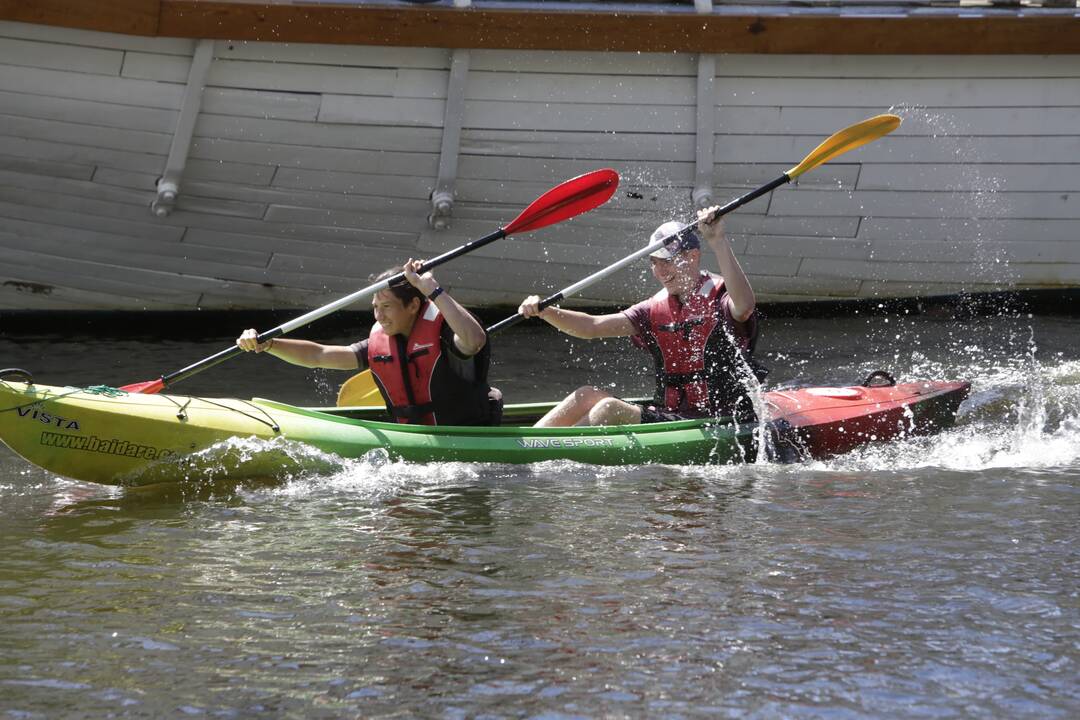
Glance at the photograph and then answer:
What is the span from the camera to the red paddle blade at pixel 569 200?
22.1 ft

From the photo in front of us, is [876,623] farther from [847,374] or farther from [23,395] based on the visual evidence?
[847,374]

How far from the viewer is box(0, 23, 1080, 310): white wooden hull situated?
8023 mm

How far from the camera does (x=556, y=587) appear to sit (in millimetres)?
4258

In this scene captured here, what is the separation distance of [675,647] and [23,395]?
296cm

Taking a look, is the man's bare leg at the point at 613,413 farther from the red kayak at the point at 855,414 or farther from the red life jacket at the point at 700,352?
the red kayak at the point at 855,414

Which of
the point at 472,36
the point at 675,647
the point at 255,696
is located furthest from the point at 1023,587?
the point at 472,36

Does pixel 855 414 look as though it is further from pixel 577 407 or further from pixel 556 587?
pixel 556 587

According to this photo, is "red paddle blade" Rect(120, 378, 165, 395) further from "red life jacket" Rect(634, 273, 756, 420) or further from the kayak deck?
"red life jacket" Rect(634, 273, 756, 420)

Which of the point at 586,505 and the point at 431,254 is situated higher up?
the point at 431,254

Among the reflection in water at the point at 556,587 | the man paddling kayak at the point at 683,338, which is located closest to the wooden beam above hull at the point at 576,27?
the man paddling kayak at the point at 683,338

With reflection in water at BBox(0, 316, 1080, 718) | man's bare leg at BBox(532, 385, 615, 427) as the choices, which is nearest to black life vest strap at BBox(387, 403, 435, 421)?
reflection in water at BBox(0, 316, 1080, 718)

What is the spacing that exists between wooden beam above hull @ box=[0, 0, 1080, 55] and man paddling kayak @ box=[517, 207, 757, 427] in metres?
2.20

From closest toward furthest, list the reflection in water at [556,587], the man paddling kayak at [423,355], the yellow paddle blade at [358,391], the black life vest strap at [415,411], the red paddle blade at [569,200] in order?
the reflection in water at [556,587] → the man paddling kayak at [423,355] → the black life vest strap at [415,411] → the yellow paddle blade at [358,391] → the red paddle blade at [569,200]

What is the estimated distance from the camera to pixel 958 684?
3.45 meters
